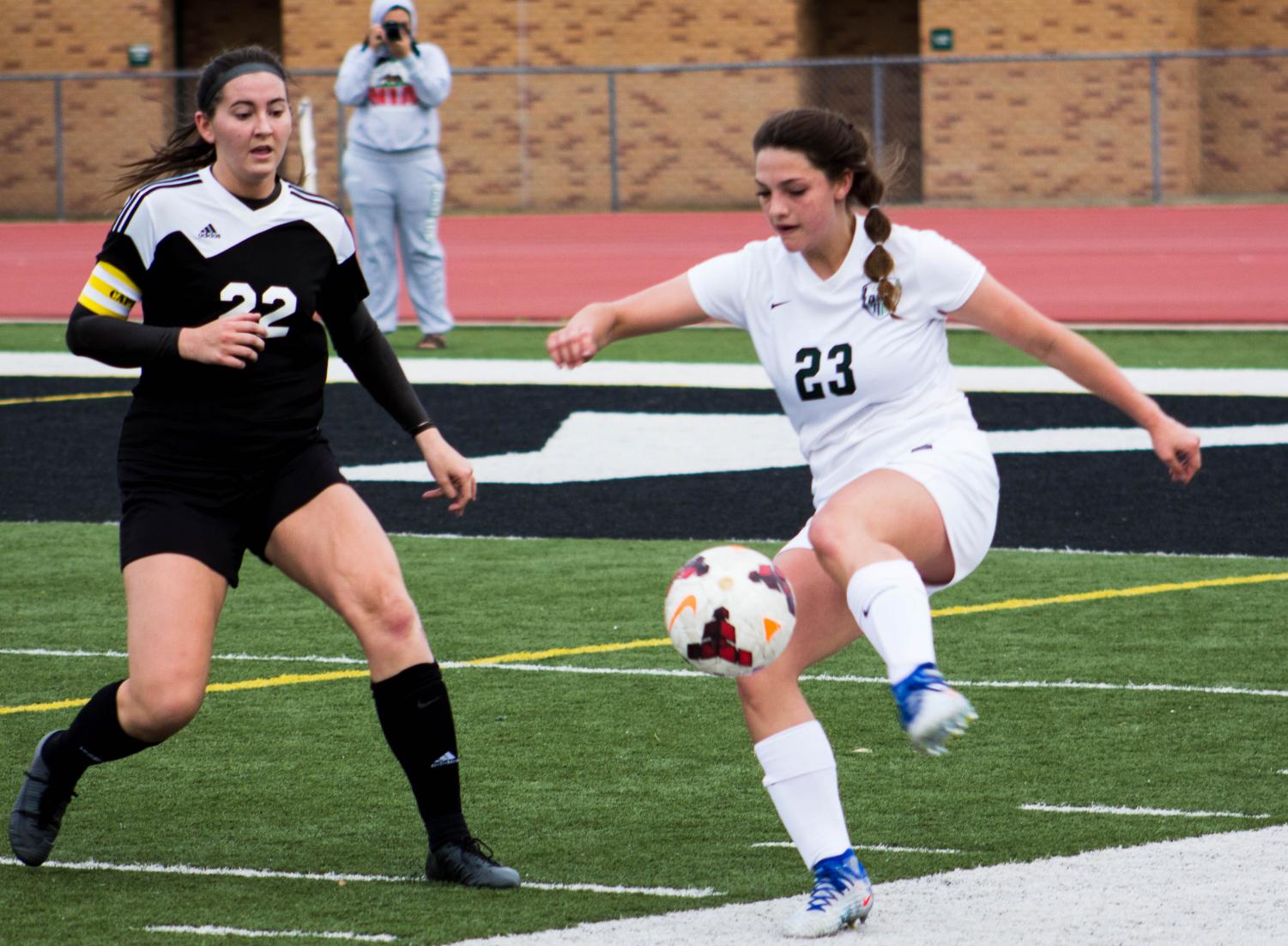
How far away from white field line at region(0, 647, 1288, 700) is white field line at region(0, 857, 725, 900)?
6.33ft

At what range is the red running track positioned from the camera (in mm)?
21266

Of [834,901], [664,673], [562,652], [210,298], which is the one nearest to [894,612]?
[834,901]

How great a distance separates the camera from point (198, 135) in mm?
5762

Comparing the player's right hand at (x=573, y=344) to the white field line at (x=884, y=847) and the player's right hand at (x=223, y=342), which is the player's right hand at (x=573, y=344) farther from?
the white field line at (x=884, y=847)

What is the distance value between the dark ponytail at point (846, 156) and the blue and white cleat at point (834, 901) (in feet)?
4.14

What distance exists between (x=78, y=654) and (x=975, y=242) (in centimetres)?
1958

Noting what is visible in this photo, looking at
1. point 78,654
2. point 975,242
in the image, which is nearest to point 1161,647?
point 78,654

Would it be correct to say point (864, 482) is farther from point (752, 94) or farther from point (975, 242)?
point (752, 94)

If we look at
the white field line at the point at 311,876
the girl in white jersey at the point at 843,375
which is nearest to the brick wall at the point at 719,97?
the girl in white jersey at the point at 843,375

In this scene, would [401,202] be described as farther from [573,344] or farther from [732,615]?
[732,615]

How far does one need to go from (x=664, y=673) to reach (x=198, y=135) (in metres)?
2.81

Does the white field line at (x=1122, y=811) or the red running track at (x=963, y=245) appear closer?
the white field line at (x=1122, y=811)

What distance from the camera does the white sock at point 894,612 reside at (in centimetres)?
461

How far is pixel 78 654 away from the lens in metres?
8.14
